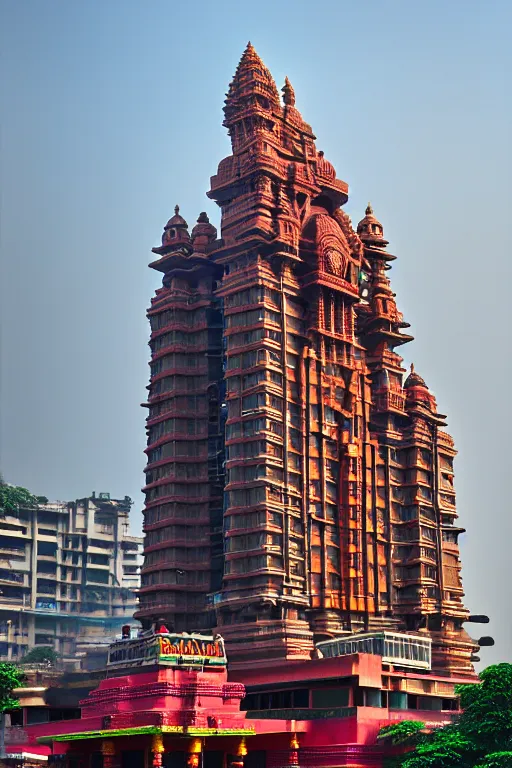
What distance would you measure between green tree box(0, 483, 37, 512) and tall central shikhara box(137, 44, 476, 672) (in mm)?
61259

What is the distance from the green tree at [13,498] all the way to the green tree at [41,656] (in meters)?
19.6

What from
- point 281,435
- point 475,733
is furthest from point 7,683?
point 281,435

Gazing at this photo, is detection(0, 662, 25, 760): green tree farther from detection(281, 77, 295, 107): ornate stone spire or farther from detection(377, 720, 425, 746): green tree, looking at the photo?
detection(281, 77, 295, 107): ornate stone spire

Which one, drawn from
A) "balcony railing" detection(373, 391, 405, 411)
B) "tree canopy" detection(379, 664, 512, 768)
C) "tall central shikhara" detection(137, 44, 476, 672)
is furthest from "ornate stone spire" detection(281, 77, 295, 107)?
"tree canopy" detection(379, 664, 512, 768)

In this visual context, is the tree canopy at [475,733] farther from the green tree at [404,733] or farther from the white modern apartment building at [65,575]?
the white modern apartment building at [65,575]

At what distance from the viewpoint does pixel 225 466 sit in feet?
360

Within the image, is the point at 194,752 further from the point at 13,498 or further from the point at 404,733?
the point at 13,498

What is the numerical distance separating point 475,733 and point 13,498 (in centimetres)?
10625

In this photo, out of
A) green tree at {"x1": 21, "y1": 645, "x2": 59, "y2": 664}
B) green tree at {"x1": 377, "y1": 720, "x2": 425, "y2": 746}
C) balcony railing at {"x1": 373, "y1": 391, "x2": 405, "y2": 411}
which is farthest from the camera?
green tree at {"x1": 21, "y1": 645, "x2": 59, "y2": 664}

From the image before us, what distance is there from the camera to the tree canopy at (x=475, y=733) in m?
78.5

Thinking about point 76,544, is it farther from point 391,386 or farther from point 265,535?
point 265,535

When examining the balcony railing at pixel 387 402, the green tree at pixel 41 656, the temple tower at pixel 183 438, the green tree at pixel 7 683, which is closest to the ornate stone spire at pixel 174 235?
the temple tower at pixel 183 438

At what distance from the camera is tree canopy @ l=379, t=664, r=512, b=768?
78500 millimetres

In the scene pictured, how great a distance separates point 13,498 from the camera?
6944 inches
